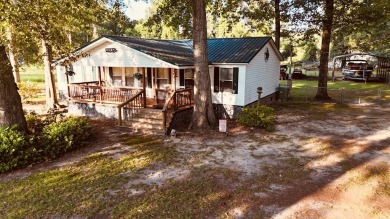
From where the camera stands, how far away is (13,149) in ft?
28.1

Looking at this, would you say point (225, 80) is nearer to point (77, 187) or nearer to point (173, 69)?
point (173, 69)

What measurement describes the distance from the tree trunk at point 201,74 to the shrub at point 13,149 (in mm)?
6812

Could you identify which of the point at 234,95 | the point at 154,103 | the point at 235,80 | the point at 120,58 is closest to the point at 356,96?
the point at 234,95

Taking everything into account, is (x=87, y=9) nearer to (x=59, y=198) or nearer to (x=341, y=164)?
(x=59, y=198)

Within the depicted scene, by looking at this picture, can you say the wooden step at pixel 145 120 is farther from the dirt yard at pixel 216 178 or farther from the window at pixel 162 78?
the window at pixel 162 78

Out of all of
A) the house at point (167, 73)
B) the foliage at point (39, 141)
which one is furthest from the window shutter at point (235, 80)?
the foliage at point (39, 141)

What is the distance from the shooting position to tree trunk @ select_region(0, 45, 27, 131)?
943cm

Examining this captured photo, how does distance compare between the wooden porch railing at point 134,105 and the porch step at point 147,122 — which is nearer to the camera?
the porch step at point 147,122

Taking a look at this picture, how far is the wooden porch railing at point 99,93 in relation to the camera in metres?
15.2

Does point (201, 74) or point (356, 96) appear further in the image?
point (356, 96)

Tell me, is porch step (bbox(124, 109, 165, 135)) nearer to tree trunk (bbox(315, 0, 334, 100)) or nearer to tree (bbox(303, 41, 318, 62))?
tree trunk (bbox(315, 0, 334, 100))

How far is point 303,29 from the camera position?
20.9m

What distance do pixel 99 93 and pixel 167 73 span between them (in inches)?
169

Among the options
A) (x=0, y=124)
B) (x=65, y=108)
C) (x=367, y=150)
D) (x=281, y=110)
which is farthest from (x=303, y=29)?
(x=0, y=124)
